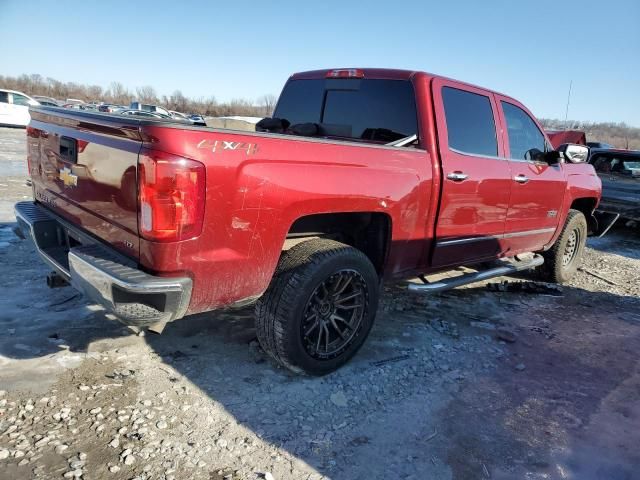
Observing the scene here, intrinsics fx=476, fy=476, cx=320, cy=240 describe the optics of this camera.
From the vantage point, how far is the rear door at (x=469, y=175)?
11.8 ft

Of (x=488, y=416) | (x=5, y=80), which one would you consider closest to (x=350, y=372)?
(x=488, y=416)

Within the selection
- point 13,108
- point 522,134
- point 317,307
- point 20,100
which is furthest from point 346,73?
point 20,100

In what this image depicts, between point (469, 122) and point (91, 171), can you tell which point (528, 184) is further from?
point (91, 171)

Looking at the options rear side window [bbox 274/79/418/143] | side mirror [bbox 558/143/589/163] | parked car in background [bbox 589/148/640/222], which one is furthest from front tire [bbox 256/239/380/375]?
parked car in background [bbox 589/148/640/222]

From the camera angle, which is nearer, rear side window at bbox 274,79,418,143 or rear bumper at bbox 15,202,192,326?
rear bumper at bbox 15,202,192,326

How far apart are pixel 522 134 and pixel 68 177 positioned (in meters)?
3.98

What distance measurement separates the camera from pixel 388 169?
10.2 feet

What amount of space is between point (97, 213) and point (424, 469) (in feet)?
7.18

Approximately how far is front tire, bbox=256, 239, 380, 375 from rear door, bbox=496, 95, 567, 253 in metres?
1.94

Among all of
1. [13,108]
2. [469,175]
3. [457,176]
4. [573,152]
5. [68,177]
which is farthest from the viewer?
[13,108]

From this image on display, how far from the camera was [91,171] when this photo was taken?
2596 mm

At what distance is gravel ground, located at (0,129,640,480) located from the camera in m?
2.35

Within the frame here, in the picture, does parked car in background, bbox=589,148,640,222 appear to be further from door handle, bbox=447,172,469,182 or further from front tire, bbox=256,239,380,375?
front tire, bbox=256,239,380,375

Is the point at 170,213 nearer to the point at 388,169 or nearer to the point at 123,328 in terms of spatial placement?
the point at 388,169
